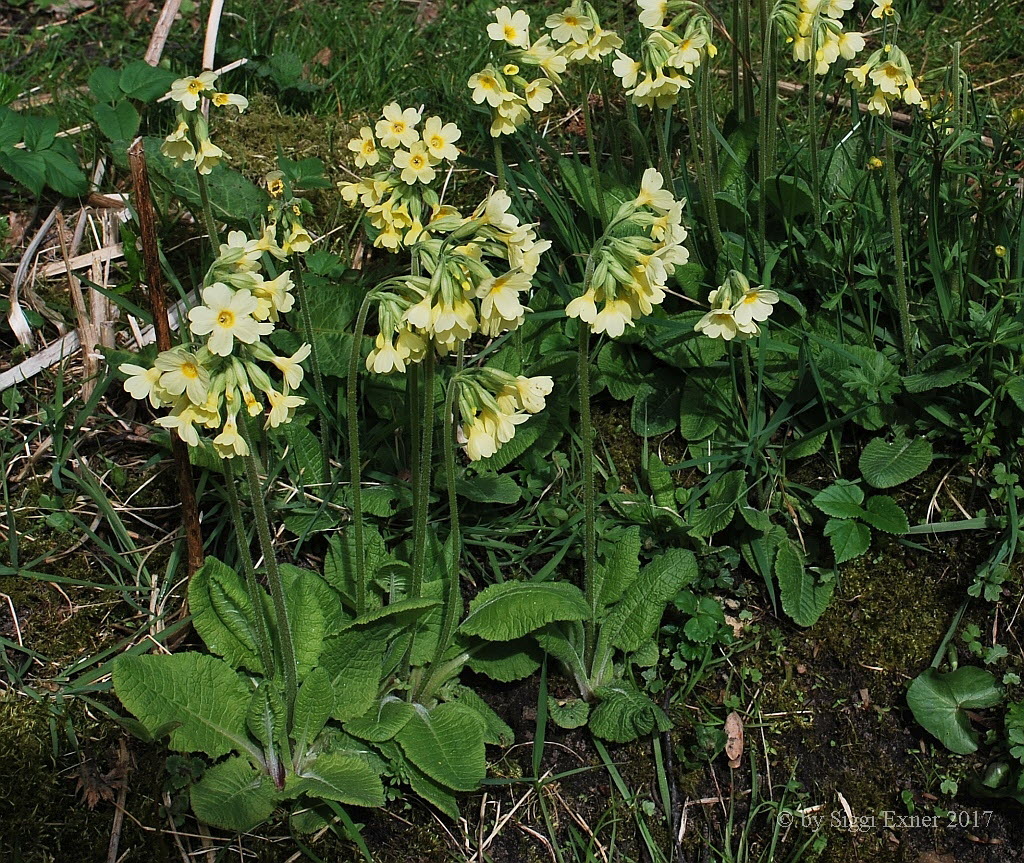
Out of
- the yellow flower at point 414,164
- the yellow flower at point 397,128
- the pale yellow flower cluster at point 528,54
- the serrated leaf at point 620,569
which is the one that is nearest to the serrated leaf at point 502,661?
the serrated leaf at point 620,569

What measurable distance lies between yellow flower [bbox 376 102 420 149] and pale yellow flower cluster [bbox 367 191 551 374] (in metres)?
0.61

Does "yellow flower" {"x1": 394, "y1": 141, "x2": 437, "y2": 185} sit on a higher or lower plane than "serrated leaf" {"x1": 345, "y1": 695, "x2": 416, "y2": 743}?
higher

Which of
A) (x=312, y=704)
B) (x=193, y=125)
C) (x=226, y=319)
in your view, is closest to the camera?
(x=226, y=319)

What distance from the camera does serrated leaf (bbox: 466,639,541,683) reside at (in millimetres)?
2660

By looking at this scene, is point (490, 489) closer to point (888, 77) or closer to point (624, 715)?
point (624, 715)

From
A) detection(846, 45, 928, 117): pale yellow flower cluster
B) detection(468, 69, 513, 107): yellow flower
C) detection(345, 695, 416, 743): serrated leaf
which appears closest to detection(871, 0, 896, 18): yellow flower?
detection(846, 45, 928, 117): pale yellow flower cluster

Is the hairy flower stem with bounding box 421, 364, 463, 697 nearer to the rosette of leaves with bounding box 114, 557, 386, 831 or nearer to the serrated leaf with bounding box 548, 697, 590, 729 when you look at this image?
the rosette of leaves with bounding box 114, 557, 386, 831

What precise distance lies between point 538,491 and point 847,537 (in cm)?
88

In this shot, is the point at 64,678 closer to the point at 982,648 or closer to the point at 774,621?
the point at 774,621

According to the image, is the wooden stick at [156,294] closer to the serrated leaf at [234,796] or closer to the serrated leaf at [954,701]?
the serrated leaf at [234,796]

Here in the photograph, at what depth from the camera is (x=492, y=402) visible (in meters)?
2.04

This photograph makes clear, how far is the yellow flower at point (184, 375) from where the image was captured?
188 cm

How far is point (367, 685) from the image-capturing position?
8.21 feet

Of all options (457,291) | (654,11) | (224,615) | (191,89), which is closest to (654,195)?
(457,291)
